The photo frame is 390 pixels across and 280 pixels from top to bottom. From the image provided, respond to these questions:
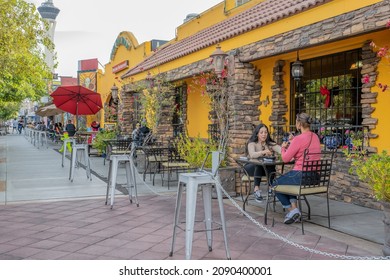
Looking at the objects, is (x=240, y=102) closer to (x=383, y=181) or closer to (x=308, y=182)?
(x=308, y=182)

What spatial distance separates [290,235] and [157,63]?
366 inches

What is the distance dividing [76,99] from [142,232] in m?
7.79

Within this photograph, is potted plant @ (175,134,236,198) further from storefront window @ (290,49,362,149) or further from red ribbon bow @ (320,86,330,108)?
red ribbon bow @ (320,86,330,108)

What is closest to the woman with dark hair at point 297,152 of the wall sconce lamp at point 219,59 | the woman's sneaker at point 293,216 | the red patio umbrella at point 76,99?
the woman's sneaker at point 293,216

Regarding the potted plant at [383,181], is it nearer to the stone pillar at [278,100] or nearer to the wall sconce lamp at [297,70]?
the wall sconce lamp at [297,70]

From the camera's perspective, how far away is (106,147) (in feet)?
47.5

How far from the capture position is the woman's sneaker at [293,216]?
18.1 feet

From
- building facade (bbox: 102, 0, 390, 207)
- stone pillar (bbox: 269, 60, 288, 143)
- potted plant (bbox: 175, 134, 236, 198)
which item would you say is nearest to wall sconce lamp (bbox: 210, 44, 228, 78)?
building facade (bbox: 102, 0, 390, 207)

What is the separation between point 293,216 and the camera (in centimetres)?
554

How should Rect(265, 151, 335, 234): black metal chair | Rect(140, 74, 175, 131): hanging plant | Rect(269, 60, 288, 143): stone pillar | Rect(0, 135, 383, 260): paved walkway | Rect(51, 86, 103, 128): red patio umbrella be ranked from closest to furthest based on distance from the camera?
Rect(0, 135, 383, 260): paved walkway, Rect(265, 151, 335, 234): black metal chair, Rect(269, 60, 288, 143): stone pillar, Rect(51, 86, 103, 128): red patio umbrella, Rect(140, 74, 175, 131): hanging plant

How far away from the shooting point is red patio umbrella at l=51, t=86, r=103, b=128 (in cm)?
1171

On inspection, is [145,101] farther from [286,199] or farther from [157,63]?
[286,199]

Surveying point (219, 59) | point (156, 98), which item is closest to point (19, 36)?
point (156, 98)

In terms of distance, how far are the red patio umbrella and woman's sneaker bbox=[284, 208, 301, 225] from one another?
815 cm
